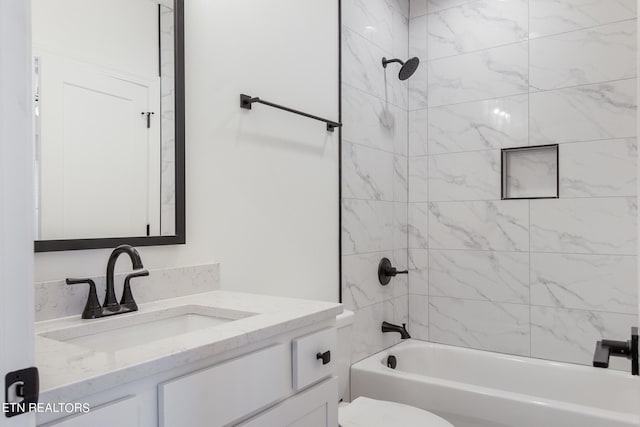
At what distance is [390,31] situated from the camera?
289 centimetres

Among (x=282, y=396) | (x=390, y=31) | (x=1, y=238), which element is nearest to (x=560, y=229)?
(x=390, y=31)

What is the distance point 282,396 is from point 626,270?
6.94 feet

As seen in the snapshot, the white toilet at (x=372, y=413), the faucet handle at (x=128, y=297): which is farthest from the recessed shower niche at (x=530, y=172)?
the faucet handle at (x=128, y=297)

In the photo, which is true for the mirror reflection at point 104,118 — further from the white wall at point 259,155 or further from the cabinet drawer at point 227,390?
the cabinet drawer at point 227,390

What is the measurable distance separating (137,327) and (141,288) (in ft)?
0.53

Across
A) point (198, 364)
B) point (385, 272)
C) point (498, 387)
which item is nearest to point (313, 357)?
point (198, 364)

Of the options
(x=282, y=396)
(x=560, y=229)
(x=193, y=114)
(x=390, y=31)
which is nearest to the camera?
(x=282, y=396)

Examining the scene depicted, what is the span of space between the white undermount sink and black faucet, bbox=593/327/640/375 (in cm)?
82

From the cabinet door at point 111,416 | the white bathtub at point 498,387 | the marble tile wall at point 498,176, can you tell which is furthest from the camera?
the marble tile wall at point 498,176

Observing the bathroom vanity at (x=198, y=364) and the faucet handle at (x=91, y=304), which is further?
the faucet handle at (x=91, y=304)

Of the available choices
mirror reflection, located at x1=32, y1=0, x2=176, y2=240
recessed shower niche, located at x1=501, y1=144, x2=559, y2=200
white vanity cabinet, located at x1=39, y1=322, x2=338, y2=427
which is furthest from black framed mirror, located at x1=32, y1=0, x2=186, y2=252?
recessed shower niche, located at x1=501, y1=144, x2=559, y2=200

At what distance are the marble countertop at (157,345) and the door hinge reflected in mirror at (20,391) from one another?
0.24ft

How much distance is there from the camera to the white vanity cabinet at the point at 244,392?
0.80 meters

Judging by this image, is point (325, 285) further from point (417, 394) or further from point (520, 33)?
point (520, 33)
